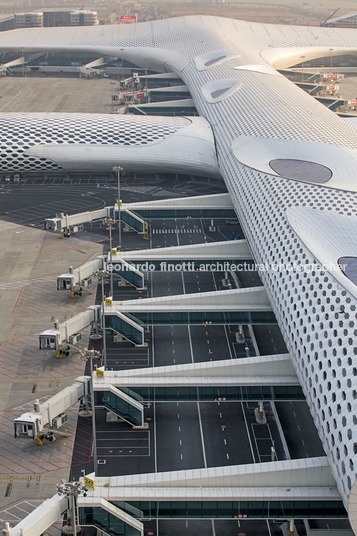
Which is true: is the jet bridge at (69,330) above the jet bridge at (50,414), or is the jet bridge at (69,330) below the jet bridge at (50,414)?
above

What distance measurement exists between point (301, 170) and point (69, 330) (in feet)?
129

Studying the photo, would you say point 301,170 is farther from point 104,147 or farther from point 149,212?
point 104,147

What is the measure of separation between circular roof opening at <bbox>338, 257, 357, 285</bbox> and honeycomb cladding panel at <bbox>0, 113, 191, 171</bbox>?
2756 inches

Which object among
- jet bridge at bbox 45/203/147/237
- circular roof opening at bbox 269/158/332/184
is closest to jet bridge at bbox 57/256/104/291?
jet bridge at bbox 45/203/147/237

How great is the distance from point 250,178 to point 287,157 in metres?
7.58

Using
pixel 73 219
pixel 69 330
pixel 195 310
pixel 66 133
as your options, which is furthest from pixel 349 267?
pixel 66 133

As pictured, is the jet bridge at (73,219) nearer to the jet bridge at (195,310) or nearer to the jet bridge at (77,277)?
the jet bridge at (77,277)

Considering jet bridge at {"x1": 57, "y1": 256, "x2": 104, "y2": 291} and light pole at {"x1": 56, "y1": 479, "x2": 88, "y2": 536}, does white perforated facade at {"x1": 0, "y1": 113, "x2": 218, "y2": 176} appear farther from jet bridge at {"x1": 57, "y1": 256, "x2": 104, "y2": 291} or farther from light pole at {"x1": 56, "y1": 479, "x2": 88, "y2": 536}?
light pole at {"x1": 56, "y1": 479, "x2": 88, "y2": 536}

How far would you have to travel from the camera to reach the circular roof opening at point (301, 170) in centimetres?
10233

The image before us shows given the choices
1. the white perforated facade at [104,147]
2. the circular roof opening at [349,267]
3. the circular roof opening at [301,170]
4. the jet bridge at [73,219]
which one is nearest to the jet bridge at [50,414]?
the circular roof opening at [349,267]

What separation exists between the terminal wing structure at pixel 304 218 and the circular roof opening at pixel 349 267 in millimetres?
94

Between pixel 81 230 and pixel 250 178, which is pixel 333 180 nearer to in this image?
pixel 250 178

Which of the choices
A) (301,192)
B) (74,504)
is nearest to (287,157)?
(301,192)

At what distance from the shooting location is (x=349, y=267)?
2980 inches
